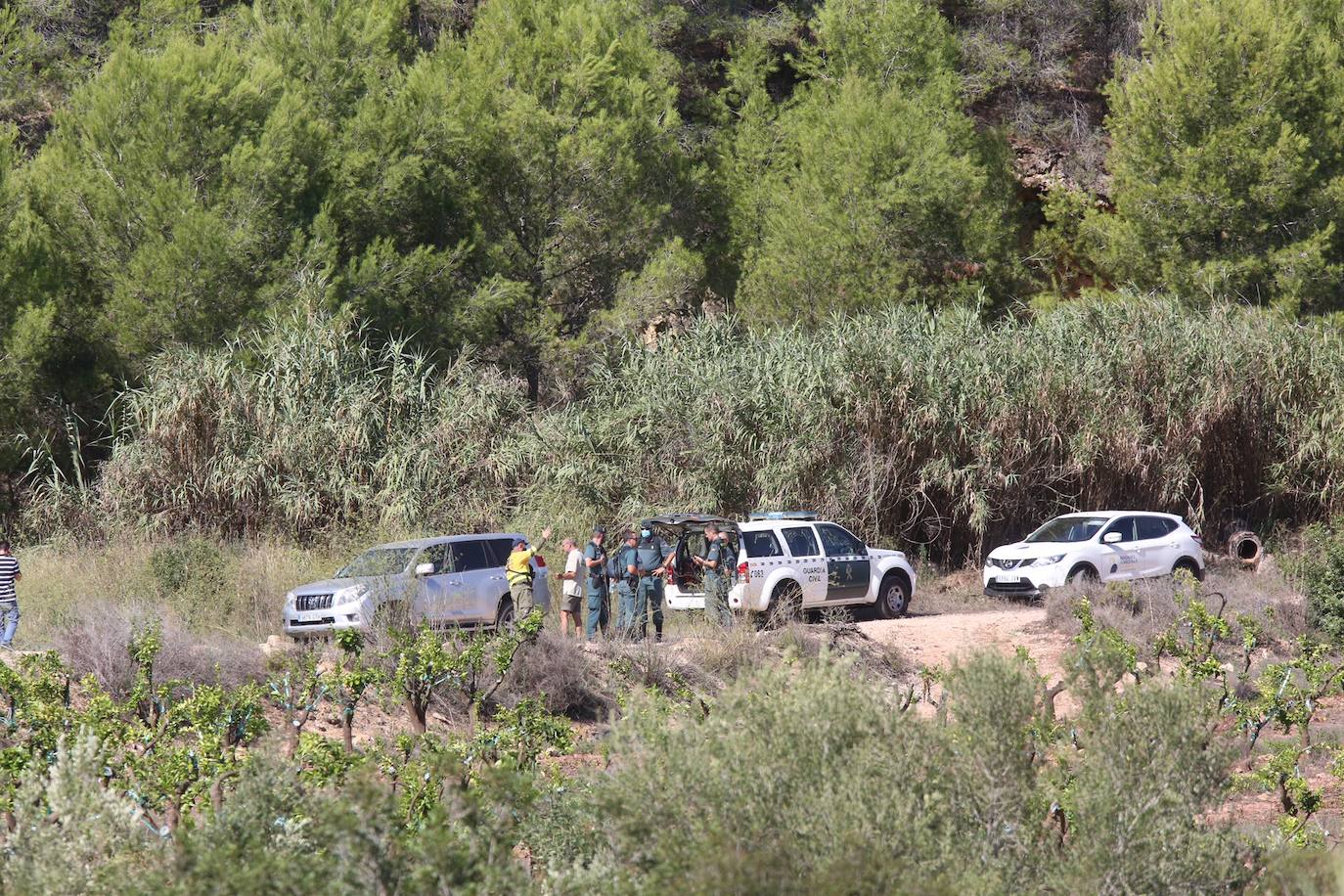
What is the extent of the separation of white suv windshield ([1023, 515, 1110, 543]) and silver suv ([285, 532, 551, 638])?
865cm

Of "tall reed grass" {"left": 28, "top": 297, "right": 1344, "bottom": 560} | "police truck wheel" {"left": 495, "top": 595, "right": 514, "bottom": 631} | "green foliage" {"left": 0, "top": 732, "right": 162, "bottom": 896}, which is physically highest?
"tall reed grass" {"left": 28, "top": 297, "right": 1344, "bottom": 560}

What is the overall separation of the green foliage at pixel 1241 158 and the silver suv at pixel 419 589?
20459 millimetres

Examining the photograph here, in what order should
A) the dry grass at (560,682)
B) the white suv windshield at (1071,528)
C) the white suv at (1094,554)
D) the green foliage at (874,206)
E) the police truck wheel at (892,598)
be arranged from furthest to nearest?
the green foliage at (874,206) → the white suv windshield at (1071,528) → the white suv at (1094,554) → the police truck wheel at (892,598) → the dry grass at (560,682)

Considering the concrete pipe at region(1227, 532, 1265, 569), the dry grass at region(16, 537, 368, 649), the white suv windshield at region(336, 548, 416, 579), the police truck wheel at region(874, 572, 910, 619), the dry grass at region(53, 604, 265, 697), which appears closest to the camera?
the dry grass at region(53, 604, 265, 697)

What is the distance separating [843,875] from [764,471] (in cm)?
1799

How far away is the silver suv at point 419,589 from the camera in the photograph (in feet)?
50.8

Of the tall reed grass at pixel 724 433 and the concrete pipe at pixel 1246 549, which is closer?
the tall reed grass at pixel 724 433

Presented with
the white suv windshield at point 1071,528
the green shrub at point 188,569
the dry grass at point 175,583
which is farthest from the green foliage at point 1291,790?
the green shrub at point 188,569

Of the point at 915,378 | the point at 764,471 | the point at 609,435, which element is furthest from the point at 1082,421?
the point at 609,435

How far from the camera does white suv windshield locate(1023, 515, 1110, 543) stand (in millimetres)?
21766

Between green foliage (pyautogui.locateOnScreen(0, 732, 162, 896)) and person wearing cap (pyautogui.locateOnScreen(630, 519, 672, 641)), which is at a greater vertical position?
green foliage (pyautogui.locateOnScreen(0, 732, 162, 896))

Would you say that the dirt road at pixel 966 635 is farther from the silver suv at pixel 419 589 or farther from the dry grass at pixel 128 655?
the dry grass at pixel 128 655

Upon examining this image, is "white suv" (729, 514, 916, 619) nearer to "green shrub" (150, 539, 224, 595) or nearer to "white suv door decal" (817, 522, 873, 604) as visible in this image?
"white suv door decal" (817, 522, 873, 604)

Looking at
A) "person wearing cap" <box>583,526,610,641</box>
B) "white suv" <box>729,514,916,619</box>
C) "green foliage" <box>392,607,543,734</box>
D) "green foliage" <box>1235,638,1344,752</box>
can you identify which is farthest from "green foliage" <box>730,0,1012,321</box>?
"green foliage" <box>392,607,543,734</box>
